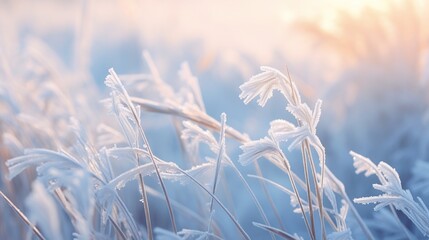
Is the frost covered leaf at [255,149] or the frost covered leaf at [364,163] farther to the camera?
the frost covered leaf at [364,163]

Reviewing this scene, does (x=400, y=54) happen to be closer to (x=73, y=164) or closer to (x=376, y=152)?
(x=376, y=152)

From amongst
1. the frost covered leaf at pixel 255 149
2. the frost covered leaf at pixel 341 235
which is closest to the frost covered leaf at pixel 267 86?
the frost covered leaf at pixel 255 149

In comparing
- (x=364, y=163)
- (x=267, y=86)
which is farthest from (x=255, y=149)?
(x=364, y=163)

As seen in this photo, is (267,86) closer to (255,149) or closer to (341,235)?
(255,149)

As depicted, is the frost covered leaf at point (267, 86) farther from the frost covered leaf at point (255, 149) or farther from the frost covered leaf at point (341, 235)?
the frost covered leaf at point (341, 235)

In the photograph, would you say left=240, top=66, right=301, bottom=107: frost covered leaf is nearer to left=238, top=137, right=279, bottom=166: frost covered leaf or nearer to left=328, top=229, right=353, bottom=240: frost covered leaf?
left=238, top=137, right=279, bottom=166: frost covered leaf

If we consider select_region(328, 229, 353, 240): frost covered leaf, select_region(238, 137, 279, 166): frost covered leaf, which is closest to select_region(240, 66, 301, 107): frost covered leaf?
select_region(238, 137, 279, 166): frost covered leaf

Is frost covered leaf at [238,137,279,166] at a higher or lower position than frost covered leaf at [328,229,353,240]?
higher

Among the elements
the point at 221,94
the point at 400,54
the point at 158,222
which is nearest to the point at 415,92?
the point at 400,54
